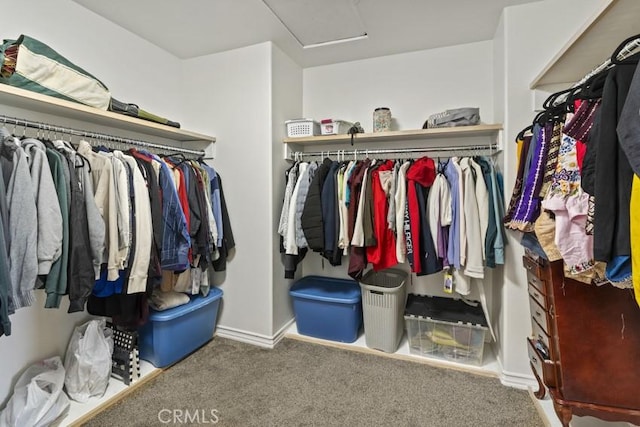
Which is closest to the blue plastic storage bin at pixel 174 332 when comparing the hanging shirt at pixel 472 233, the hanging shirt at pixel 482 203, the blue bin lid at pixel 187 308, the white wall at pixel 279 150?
the blue bin lid at pixel 187 308

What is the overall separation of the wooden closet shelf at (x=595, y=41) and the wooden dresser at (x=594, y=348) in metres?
0.92

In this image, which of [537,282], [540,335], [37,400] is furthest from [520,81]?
[37,400]

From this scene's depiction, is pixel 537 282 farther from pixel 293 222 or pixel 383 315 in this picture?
pixel 293 222

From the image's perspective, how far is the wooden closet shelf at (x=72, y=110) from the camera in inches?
54.3

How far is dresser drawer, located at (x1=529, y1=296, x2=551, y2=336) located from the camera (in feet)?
4.71

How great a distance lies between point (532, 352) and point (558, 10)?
75.7 inches

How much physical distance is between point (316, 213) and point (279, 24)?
132 cm

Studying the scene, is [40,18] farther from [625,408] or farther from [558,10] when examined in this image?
[625,408]

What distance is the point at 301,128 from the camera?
2502mm

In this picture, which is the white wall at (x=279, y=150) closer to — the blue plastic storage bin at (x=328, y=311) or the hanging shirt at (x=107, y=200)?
the blue plastic storage bin at (x=328, y=311)

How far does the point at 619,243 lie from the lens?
31.8 inches

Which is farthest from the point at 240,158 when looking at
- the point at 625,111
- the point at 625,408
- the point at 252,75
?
the point at 625,408

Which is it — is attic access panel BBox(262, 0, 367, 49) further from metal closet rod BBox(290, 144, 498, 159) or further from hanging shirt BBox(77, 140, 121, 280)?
hanging shirt BBox(77, 140, 121, 280)

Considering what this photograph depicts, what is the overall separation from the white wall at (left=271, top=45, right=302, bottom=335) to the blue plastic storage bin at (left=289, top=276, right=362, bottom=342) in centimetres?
12
